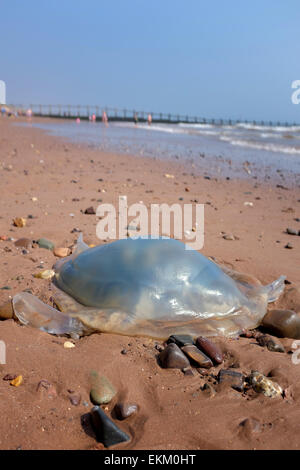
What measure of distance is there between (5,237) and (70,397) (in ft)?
8.93

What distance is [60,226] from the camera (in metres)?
4.95

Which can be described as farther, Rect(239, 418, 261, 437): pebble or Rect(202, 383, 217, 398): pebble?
Rect(202, 383, 217, 398): pebble

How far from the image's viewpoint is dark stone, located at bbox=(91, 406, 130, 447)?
180cm

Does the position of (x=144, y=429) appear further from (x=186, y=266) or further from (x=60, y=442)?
(x=186, y=266)

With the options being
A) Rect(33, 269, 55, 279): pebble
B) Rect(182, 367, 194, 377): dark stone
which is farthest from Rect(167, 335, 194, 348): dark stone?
Rect(33, 269, 55, 279): pebble

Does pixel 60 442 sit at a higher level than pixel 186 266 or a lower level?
lower

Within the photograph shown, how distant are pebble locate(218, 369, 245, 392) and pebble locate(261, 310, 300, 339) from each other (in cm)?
73

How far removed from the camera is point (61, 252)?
404 centimetres

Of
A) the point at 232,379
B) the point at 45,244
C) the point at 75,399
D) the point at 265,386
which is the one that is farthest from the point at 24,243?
the point at 265,386

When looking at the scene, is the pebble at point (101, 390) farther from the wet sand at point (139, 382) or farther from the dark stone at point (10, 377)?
the dark stone at point (10, 377)

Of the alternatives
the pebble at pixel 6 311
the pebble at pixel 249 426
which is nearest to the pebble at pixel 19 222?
the pebble at pixel 6 311

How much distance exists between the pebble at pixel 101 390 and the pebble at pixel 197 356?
1.78 feet

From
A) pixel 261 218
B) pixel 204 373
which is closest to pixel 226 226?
pixel 261 218

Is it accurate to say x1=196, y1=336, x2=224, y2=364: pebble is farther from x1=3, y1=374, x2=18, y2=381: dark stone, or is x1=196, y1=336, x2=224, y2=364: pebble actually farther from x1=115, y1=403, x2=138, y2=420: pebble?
x1=3, y1=374, x2=18, y2=381: dark stone
